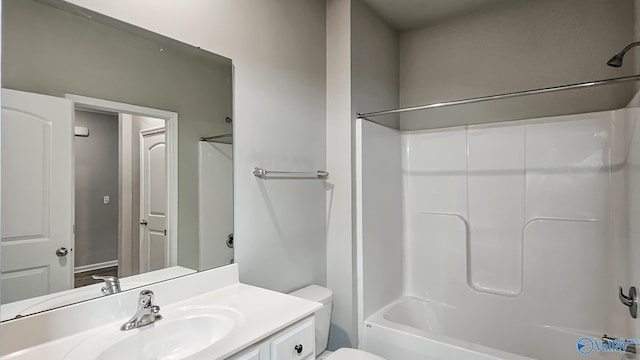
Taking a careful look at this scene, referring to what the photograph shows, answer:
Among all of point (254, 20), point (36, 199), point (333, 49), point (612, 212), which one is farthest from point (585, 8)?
point (36, 199)

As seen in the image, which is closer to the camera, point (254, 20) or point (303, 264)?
point (254, 20)

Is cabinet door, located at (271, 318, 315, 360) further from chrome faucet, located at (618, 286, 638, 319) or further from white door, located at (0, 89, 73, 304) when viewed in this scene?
chrome faucet, located at (618, 286, 638, 319)

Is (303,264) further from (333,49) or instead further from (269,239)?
(333,49)

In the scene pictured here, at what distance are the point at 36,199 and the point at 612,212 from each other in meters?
2.94

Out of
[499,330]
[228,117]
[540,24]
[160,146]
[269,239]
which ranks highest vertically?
[540,24]

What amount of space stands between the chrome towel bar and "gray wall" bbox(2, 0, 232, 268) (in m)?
0.28

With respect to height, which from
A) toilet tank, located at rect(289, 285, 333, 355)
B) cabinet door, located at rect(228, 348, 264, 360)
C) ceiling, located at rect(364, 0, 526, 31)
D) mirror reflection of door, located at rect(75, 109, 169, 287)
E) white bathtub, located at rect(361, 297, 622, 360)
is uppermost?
ceiling, located at rect(364, 0, 526, 31)

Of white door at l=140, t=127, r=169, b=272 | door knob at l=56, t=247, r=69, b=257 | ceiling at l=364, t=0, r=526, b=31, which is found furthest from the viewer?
ceiling at l=364, t=0, r=526, b=31

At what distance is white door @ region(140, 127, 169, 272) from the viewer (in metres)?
1.37

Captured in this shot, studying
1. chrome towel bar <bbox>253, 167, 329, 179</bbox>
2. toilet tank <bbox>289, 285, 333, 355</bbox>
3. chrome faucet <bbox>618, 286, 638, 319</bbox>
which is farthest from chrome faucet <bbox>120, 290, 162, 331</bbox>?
chrome faucet <bbox>618, 286, 638, 319</bbox>

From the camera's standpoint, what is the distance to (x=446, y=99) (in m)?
2.71

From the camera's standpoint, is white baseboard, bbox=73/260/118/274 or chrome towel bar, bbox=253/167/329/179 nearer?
white baseboard, bbox=73/260/118/274

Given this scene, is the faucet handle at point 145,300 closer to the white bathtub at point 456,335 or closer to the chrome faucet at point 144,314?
the chrome faucet at point 144,314

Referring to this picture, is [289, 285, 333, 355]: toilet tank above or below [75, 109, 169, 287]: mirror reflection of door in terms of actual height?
below
